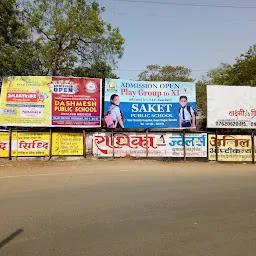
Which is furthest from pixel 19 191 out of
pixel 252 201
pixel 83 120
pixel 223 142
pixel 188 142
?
pixel 223 142

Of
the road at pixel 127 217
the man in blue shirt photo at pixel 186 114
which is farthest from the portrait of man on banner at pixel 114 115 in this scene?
the road at pixel 127 217

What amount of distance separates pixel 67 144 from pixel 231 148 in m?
8.56

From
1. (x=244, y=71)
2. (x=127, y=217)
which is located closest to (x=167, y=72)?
(x=244, y=71)

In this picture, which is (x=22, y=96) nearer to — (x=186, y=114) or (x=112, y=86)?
(x=112, y=86)

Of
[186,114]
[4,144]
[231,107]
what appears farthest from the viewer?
[231,107]

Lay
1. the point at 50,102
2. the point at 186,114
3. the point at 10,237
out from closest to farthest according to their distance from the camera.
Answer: the point at 10,237, the point at 50,102, the point at 186,114

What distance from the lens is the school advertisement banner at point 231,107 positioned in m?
17.0

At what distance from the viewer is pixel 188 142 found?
1677 cm

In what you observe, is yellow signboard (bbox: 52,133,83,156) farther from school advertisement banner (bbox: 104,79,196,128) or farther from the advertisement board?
the advertisement board

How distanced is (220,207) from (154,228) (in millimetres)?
2079

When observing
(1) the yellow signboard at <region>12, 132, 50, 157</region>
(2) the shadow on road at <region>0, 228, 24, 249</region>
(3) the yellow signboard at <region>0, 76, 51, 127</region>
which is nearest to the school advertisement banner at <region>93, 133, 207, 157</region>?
(1) the yellow signboard at <region>12, 132, 50, 157</region>

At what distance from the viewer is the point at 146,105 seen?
16594mm

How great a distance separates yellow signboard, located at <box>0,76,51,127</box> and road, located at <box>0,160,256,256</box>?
5970mm

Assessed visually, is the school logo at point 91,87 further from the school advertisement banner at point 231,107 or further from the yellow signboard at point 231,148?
the yellow signboard at point 231,148
